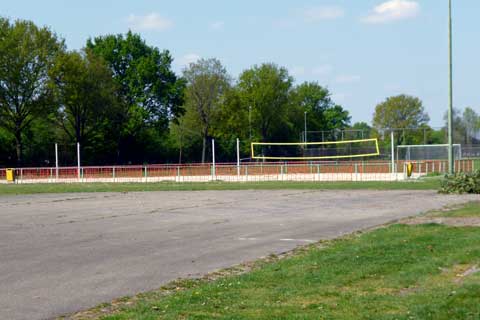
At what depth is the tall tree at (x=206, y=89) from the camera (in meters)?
80.2

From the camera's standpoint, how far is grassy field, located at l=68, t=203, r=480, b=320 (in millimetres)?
7145

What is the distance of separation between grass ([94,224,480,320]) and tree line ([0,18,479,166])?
188ft

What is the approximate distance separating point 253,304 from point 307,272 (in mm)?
2146

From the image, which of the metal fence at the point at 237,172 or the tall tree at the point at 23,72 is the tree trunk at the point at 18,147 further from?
the metal fence at the point at 237,172

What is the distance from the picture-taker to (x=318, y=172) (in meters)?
44.1

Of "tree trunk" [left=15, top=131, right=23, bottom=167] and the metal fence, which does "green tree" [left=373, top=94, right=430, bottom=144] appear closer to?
the metal fence

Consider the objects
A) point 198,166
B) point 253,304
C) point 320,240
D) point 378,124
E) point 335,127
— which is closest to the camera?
point 253,304

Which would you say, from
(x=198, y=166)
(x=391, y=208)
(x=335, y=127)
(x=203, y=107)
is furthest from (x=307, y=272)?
(x=335, y=127)

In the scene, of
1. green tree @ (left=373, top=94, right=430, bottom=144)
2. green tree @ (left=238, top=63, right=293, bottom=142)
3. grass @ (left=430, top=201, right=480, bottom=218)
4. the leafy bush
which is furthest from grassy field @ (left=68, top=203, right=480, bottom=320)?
green tree @ (left=373, top=94, right=430, bottom=144)

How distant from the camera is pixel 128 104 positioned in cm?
7700

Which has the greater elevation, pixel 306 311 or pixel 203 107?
pixel 203 107

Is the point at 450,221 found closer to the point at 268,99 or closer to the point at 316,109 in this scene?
the point at 268,99

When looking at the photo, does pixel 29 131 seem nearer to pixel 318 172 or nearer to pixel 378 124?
pixel 318 172

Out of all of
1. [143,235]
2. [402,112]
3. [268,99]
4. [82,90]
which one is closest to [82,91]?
[82,90]
